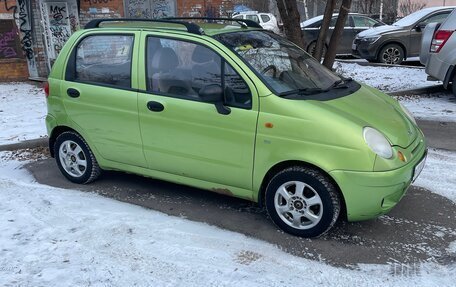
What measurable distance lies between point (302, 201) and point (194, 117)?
3.77ft

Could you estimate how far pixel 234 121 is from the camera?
3793mm

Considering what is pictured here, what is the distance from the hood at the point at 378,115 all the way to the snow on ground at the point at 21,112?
15.2ft

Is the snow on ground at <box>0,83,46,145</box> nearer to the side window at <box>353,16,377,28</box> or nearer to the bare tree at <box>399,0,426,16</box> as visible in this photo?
the side window at <box>353,16,377,28</box>

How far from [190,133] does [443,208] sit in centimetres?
242

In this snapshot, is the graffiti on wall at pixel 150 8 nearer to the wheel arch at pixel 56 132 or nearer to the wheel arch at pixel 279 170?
the wheel arch at pixel 56 132

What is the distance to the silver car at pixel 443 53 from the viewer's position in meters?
8.12

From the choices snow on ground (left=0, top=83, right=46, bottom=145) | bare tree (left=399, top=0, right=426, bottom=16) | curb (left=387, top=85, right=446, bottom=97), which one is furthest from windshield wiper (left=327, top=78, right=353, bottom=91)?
bare tree (left=399, top=0, right=426, bottom=16)

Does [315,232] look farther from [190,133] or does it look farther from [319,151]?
[190,133]

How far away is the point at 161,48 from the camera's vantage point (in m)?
4.25

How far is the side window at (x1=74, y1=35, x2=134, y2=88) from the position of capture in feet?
14.5

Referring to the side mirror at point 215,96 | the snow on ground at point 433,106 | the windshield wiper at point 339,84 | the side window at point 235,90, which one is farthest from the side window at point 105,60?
the snow on ground at point 433,106

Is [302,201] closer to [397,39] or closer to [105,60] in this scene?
[105,60]

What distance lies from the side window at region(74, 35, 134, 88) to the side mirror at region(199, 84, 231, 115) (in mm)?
940

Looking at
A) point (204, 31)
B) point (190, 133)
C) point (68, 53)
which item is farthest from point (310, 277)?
point (68, 53)
